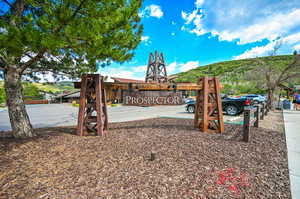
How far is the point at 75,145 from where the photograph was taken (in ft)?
11.1

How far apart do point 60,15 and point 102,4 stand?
720 mm

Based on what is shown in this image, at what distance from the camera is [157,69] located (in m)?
22.4

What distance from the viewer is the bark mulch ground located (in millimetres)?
1763

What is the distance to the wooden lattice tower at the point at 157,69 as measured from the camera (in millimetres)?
22116

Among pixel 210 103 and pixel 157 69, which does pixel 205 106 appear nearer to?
pixel 210 103

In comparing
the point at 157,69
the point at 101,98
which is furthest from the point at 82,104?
the point at 157,69

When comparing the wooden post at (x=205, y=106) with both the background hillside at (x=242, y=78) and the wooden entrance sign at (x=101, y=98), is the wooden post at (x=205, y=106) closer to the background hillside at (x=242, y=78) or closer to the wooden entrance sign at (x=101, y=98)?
the wooden entrance sign at (x=101, y=98)

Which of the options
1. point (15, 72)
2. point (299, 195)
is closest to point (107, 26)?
point (15, 72)

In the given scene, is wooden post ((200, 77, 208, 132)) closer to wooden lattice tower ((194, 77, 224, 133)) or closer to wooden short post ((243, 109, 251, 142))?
wooden lattice tower ((194, 77, 224, 133))

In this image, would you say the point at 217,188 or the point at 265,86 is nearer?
the point at 217,188

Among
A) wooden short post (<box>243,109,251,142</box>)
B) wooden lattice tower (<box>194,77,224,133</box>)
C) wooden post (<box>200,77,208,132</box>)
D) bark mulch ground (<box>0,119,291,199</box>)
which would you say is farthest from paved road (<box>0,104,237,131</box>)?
bark mulch ground (<box>0,119,291,199</box>)

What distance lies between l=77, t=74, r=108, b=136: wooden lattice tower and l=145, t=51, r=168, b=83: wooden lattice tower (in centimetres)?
1806

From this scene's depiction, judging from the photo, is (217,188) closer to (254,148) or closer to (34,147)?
(254,148)

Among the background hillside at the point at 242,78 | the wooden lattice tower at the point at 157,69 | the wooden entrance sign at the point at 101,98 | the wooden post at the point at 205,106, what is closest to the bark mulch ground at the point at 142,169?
the wooden entrance sign at the point at 101,98
